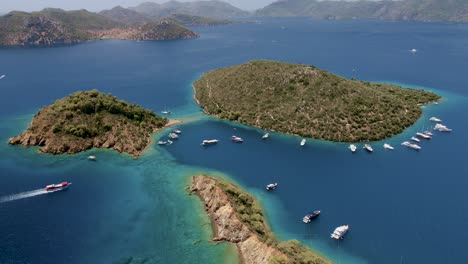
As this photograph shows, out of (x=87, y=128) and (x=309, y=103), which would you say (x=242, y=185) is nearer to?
(x=309, y=103)

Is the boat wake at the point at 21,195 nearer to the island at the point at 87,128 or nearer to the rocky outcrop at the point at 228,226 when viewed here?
the island at the point at 87,128

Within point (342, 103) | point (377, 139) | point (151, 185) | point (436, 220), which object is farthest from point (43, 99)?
point (436, 220)

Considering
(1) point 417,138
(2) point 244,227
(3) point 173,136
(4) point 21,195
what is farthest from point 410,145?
(4) point 21,195

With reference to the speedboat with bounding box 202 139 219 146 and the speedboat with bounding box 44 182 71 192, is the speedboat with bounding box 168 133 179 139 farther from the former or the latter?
the speedboat with bounding box 44 182 71 192

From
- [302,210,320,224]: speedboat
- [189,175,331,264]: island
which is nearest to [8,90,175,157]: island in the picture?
[189,175,331,264]: island

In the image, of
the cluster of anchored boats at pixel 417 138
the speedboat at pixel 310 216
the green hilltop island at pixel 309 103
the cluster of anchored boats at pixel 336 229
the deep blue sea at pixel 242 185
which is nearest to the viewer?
the deep blue sea at pixel 242 185

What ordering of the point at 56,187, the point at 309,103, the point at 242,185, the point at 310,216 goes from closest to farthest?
the point at 310,216 < the point at 56,187 < the point at 242,185 < the point at 309,103

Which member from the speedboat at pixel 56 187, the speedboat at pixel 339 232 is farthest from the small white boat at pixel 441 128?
the speedboat at pixel 56 187

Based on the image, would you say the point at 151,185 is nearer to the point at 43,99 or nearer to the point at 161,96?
the point at 161,96
